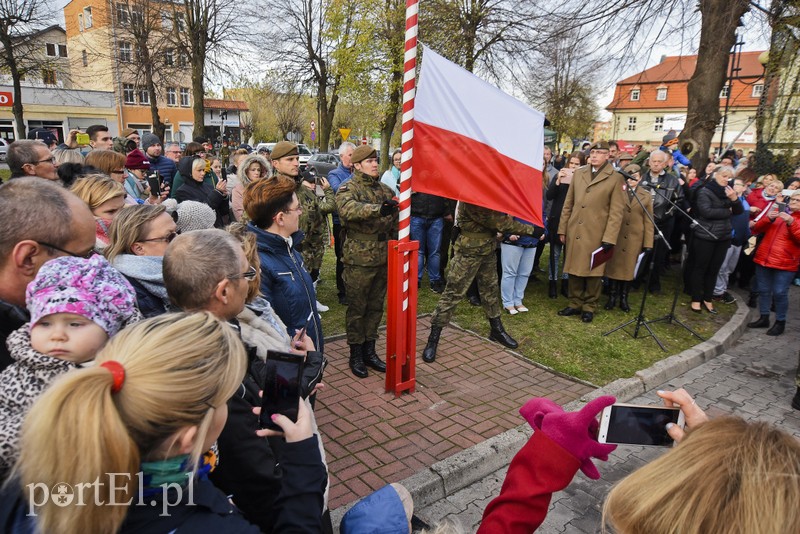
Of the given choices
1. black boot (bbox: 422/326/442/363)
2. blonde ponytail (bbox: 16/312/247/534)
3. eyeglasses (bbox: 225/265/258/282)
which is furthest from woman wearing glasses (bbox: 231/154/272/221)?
blonde ponytail (bbox: 16/312/247/534)

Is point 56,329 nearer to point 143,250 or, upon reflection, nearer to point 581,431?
point 143,250

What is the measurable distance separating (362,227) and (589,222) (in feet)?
10.7

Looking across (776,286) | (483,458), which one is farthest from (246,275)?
(776,286)

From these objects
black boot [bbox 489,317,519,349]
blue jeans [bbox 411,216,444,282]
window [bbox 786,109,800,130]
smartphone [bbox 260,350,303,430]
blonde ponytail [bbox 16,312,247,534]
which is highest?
window [bbox 786,109,800,130]

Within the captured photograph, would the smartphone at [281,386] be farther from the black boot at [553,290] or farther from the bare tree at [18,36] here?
the bare tree at [18,36]

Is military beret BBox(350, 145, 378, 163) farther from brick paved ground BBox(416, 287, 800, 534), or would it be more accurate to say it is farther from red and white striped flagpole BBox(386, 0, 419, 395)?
brick paved ground BBox(416, 287, 800, 534)

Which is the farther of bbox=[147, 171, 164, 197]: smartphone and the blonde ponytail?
bbox=[147, 171, 164, 197]: smartphone

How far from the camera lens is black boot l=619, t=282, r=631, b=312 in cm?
689

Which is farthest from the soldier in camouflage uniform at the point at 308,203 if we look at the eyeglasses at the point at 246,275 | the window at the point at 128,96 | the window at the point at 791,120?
the window at the point at 128,96

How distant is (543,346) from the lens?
5.57 meters

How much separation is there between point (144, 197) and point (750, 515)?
655cm

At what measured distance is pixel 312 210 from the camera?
5293mm

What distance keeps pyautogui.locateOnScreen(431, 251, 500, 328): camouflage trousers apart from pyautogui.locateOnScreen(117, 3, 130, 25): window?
24.4 metres

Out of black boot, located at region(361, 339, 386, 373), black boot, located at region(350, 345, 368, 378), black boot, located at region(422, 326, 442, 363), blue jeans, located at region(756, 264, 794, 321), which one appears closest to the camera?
black boot, located at region(350, 345, 368, 378)
